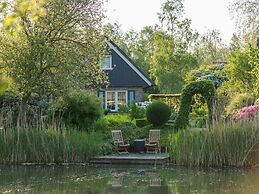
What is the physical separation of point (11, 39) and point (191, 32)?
23022 mm

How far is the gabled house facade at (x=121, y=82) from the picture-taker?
32.7m

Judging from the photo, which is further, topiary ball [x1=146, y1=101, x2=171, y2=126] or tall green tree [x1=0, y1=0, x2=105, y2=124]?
topiary ball [x1=146, y1=101, x2=171, y2=126]

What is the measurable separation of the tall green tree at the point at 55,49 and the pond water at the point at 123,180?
3408 millimetres

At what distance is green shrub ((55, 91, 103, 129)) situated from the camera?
57.6 ft

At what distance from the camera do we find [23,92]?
16.5 metres

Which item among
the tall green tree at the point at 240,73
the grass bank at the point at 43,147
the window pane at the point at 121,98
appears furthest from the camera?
the window pane at the point at 121,98

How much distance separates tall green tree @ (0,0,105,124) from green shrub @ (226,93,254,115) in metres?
6.12

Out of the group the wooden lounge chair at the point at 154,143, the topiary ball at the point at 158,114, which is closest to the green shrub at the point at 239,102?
the topiary ball at the point at 158,114

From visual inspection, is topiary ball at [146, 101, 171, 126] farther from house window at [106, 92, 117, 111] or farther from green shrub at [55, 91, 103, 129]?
house window at [106, 92, 117, 111]

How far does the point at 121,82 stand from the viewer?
32.9 metres

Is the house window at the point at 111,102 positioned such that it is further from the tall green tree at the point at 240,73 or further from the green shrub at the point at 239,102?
the green shrub at the point at 239,102

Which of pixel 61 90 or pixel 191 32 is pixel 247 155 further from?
pixel 191 32

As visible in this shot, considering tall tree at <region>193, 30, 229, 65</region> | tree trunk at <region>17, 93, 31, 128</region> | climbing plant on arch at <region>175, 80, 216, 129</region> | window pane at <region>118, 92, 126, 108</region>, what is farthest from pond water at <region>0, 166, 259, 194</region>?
tall tree at <region>193, 30, 229, 65</region>

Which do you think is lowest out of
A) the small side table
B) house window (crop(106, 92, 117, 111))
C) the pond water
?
the pond water
